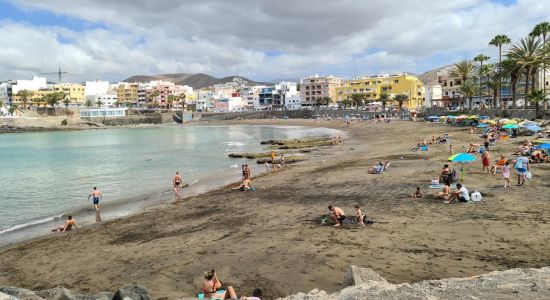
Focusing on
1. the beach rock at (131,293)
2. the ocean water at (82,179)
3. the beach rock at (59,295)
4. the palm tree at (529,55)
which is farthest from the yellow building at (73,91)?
the beach rock at (131,293)

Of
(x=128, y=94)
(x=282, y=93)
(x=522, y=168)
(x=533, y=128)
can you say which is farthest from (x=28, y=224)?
(x=128, y=94)

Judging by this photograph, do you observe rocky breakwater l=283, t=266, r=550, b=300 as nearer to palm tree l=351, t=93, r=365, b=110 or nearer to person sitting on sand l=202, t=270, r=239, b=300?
person sitting on sand l=202, t=270, r=239, b=300

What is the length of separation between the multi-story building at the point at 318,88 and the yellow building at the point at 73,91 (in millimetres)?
99689

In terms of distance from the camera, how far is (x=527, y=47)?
163 feet

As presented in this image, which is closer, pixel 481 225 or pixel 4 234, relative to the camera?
pixel 481 225

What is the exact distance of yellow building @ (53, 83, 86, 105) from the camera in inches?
7058

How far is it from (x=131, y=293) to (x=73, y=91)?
198394mm

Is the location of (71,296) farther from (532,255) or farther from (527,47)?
(527,47)

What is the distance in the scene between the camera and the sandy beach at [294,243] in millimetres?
10422

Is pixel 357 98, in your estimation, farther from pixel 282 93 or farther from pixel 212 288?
pixel 212 288

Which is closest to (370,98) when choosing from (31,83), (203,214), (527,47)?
(527,47)

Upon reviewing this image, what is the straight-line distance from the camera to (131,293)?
8875mm

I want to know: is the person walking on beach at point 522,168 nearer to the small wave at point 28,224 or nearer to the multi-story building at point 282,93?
the small wave at point 28,224

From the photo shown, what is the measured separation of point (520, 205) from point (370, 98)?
115108 mm
